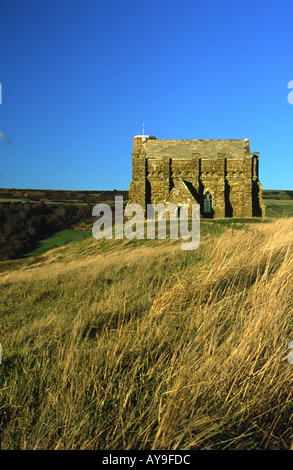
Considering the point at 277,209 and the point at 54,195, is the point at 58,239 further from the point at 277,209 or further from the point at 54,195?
the point at 54,195

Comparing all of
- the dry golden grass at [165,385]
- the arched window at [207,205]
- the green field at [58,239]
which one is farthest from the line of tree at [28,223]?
the dry golden grass at [165,385]

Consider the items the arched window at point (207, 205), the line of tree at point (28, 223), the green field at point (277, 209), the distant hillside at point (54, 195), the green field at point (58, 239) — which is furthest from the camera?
the distant hillside at point (54, 195)

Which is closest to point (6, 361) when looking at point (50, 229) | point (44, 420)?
point (44, 420)

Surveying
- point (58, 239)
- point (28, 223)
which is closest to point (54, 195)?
point (28, 223)

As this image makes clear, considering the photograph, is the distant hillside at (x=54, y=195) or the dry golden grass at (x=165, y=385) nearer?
the dry golden grass at (x=165, y=385)

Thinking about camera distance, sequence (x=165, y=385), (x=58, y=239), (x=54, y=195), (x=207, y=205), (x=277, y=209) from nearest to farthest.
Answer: (x=165, y=385), (x=207, y=205), (x=58, y=239), (x=277, y=209), (x=54, y=195)

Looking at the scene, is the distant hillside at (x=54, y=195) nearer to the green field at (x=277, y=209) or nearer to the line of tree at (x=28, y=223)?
the line of tree at (x=28, y=223)

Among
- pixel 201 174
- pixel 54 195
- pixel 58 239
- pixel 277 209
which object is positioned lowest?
pixel 58 239

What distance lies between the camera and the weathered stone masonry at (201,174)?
3148 cm

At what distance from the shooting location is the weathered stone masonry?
31.5m

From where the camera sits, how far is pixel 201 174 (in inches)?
1265

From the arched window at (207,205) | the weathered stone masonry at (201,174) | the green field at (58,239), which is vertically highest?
the weathered stone masonry at (201,174)

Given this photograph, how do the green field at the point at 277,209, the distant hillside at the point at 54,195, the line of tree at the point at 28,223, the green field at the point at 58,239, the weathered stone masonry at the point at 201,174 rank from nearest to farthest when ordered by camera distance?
the weathered stone masonry at the point at 201,174 → the green field at the point at 58,239 → the line of tree at the point at 28,223 → the green field at the point at 277,209 → the distant hillside at the point at 54,195

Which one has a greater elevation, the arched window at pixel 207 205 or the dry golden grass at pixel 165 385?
the arched window at pixel 207 205
